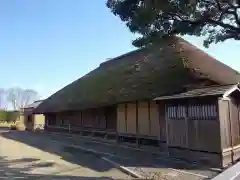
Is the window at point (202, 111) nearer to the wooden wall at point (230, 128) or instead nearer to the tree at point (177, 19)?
the wooden wall at point (230, 128)

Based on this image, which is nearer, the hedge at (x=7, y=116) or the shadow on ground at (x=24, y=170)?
the shadow on ground at (x=24, y=170)

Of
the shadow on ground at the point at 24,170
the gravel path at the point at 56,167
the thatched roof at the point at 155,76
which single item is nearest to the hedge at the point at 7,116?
the thatched roof at the point at 155,76

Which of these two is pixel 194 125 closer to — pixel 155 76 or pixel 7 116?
pixel 155 76

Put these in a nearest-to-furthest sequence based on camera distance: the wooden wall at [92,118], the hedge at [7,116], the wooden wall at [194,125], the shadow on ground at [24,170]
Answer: the shadow on ground at [24,170] < the wooden wall at [194,125] < the wooden wall at [92,118] < the hedge at [7,116]

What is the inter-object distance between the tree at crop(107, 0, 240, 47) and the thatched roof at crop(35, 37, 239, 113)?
101cm

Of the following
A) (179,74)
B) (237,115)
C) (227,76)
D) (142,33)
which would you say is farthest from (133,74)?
(237,115)

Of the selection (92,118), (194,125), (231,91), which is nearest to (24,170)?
(194,125)

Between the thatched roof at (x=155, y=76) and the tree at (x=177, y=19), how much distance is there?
1.01m

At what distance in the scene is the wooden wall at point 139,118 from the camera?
15328mm

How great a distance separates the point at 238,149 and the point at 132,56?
13902mm

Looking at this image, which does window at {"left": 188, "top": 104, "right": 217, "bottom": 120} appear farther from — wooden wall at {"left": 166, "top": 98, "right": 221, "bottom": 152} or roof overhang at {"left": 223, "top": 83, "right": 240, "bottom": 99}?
roof overhang at {"left": 223, "top": 83, "right": 240, "bottom": 99}

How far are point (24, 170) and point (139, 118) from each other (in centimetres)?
711

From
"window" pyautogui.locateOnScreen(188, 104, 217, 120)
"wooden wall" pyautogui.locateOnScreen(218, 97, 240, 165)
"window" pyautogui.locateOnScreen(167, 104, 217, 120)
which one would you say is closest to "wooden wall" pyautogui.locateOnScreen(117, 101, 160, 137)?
"window" pyautogui.locateOnScreen(167, 104, 217, 120)

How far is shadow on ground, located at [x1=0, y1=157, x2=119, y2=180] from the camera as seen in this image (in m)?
10.2
